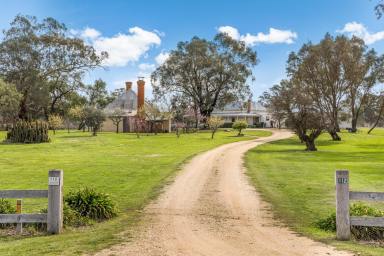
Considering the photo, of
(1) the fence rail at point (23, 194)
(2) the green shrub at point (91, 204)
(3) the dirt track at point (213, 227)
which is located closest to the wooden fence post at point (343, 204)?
(3) the dirt track at point (213, 227)

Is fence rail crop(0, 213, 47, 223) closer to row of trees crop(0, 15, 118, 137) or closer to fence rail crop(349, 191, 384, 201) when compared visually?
fence rail crop(349, 191, 384, 201)

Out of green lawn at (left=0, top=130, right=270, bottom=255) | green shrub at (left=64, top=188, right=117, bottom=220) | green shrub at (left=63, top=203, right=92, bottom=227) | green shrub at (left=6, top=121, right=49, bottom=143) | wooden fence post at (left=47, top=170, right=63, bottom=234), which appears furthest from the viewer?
green shrub at (left=6, top=121, right=49, bottom=143)

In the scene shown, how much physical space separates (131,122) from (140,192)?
6229 centimetres

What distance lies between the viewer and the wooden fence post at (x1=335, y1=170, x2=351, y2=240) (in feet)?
28.0

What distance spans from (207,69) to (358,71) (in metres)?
26.1

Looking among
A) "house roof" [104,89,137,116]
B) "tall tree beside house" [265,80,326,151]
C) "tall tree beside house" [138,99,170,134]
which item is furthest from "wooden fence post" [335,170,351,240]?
Result: "house roof" [104,89,137,116]

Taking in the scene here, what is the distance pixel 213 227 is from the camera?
9516 millimetres

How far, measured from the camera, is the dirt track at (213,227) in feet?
25.0

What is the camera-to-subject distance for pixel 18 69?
5562 cm

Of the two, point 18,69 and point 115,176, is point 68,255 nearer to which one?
point 115,176

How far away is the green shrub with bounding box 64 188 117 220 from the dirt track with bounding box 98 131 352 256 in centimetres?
101

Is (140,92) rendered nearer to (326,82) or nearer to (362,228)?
(326,82)

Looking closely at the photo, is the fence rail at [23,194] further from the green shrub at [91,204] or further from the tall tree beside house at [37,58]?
the tall tree beside house at [37,58]

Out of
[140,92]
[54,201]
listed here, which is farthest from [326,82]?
[54,201]
